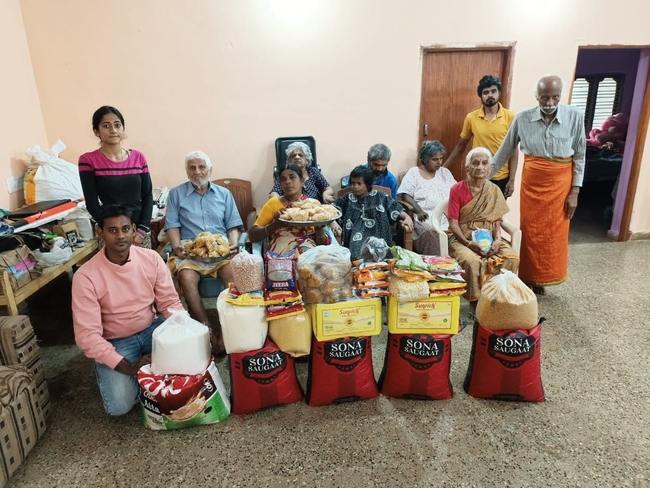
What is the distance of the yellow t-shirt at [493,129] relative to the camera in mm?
3439

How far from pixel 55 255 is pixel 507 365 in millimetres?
2368

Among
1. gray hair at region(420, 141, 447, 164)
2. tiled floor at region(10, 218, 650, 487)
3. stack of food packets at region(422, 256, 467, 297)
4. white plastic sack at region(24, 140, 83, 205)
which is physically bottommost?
tiled floor at region(10, 218, 650, 487)

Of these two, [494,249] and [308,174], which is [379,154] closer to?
[308,174]

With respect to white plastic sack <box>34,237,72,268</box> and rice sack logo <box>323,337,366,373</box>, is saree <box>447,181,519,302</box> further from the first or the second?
white plastic sack <box>34,237,72,268</box>

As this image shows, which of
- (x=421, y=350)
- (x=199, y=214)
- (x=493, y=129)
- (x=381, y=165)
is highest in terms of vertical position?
(x=493, y=129)

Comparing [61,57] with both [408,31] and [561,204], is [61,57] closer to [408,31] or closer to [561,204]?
[408,31]

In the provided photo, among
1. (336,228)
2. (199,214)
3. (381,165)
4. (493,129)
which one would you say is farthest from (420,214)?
(199,214)

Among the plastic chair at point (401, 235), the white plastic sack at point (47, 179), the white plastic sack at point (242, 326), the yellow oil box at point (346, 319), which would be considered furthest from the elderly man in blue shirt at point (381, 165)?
the white plastic sack at point (47, 179)

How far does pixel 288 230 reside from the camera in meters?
2.56

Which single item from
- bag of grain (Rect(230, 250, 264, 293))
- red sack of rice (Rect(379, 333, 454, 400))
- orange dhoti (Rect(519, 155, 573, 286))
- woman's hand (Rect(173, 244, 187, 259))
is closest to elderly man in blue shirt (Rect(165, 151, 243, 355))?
woman's hand (Rect(173, 244, 187, 259))

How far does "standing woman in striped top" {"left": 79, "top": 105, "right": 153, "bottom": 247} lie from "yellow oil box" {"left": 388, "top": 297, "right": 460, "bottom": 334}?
156 cm

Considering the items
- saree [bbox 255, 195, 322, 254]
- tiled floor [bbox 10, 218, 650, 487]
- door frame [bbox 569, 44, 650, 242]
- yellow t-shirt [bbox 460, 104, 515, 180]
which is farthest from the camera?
door frame [bbox 569, 44, 650, 242]

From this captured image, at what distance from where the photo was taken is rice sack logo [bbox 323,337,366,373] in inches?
74.5

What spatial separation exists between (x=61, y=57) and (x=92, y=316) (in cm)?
262
